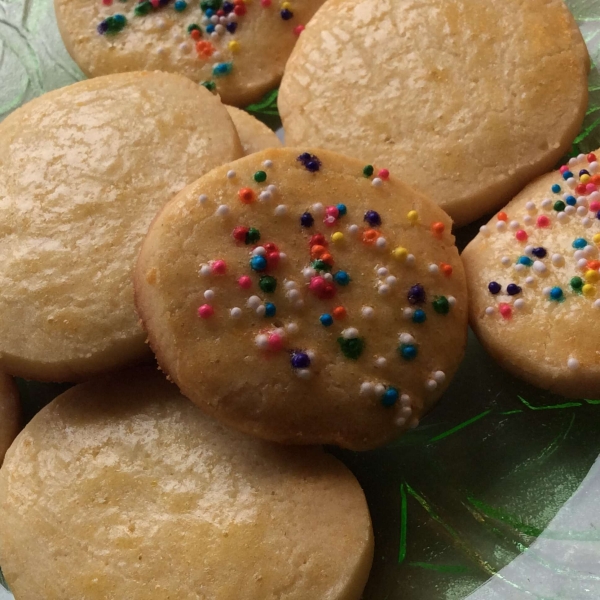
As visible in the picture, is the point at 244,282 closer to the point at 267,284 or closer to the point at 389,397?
the point at 267,284

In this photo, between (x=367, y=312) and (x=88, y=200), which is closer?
(x=367, y=312)

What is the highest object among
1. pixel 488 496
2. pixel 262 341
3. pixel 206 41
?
pixel 206 41

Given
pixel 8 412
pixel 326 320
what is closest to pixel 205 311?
pixel 326 320

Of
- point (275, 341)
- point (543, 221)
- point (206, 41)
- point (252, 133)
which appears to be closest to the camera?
point (275, 341)

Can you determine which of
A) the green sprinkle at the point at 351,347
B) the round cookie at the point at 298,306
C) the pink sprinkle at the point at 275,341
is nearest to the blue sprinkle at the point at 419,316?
the round cookie at the point at 298,306

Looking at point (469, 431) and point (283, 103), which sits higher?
point (283, 103)

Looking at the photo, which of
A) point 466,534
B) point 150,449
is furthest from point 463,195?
point 150,449

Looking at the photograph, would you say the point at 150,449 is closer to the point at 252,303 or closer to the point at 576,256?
the point at 252,303
